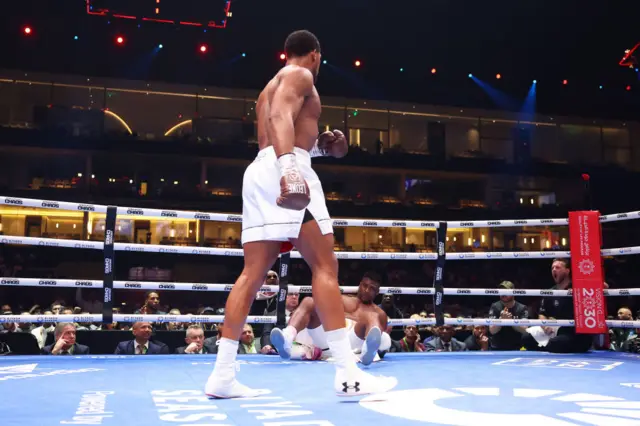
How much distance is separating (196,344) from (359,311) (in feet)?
4.31

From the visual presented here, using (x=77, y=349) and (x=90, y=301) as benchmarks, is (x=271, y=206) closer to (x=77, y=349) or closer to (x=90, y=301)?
(x=77, y=349)

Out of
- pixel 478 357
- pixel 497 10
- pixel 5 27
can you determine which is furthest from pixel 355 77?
pixel 478 357

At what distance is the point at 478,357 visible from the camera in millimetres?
3750

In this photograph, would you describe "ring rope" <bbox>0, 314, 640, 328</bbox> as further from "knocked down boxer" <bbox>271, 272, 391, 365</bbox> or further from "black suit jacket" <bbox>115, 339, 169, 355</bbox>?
"black suit jacket" <bbox>115, 339, 169, 355</bbox>

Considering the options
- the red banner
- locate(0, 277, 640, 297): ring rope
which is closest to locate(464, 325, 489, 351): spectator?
locate(0, 277, 640, 297): ring rope

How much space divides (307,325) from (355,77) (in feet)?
44.8

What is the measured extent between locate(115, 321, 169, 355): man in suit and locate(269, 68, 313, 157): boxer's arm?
8.66 feet

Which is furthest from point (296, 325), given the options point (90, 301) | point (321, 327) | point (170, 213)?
point (90, 301)

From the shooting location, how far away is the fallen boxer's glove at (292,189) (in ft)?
6.51

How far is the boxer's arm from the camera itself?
2111 mm

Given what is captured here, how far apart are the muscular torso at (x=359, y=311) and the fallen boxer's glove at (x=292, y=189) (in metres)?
1.86

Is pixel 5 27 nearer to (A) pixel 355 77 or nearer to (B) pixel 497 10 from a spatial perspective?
(A) pixel 355 77

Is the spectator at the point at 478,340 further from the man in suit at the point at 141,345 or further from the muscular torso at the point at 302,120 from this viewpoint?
the muscular torso at the point at 302,120

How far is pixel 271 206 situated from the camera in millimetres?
2223
